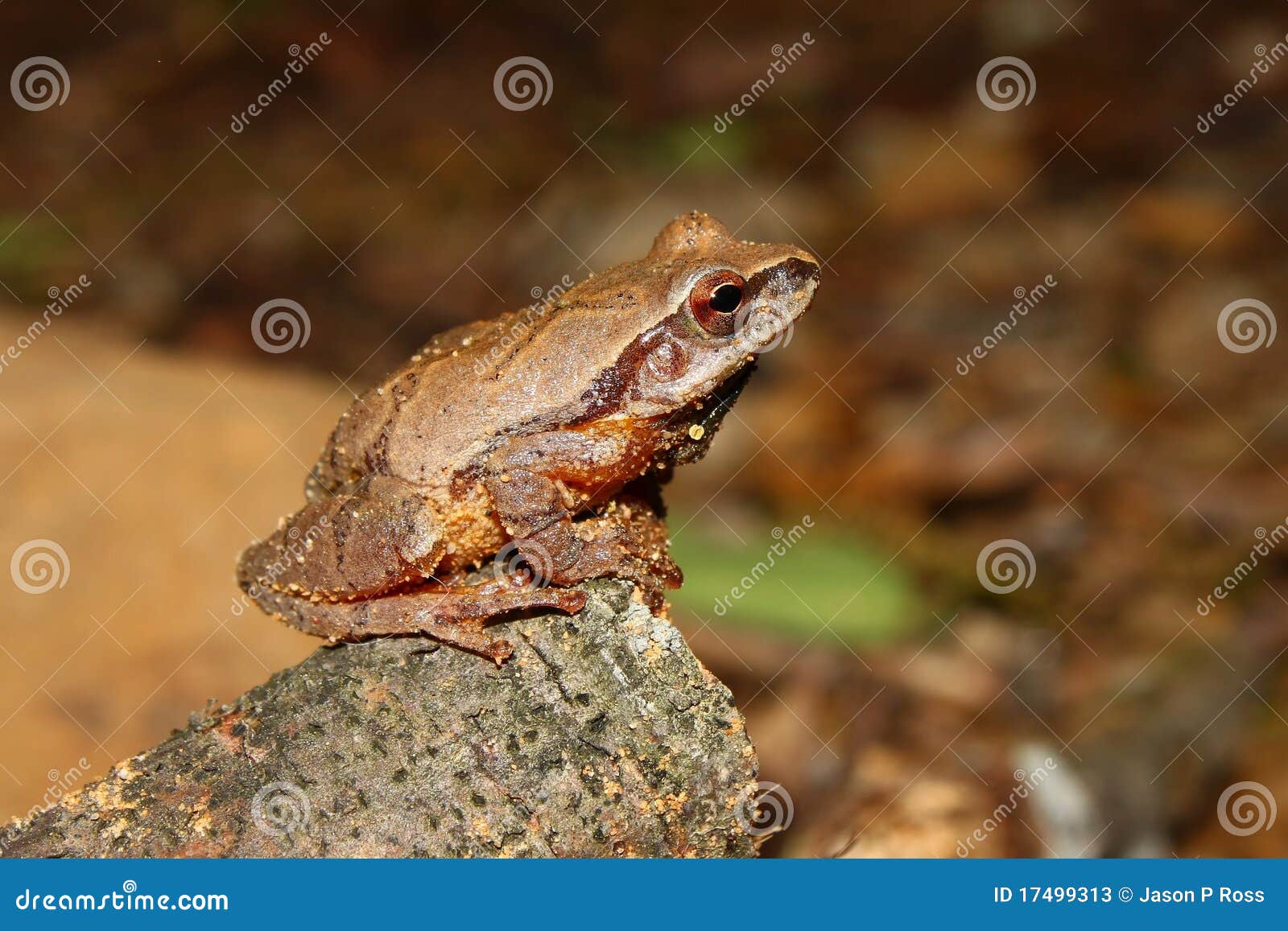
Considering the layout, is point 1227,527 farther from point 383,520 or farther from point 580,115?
point 580,115

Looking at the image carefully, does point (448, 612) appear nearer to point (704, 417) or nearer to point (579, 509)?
point (579, 509)

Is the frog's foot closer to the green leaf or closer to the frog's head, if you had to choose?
the frog's head

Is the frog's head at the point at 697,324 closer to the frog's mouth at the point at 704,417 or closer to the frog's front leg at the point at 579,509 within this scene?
the frog's mouth at the point at 704,417

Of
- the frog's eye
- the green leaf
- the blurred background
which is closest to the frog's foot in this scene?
the frog's eye

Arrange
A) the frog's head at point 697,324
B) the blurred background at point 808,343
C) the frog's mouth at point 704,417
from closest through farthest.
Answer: the frog's head at point 697,324
the frog's mouth at point 704,417
the blurred background at point 808,343

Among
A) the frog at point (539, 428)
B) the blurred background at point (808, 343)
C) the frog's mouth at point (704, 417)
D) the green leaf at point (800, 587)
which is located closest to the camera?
the frog at point (539, 428)

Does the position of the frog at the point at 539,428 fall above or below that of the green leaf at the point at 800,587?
below

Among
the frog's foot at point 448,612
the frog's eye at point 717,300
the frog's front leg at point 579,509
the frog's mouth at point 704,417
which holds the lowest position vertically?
the frog's foot at point 448,612

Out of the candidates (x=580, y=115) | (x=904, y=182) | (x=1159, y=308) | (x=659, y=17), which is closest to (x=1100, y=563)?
(x=1159, y=308)

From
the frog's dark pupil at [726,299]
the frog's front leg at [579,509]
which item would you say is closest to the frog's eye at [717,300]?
the frog's dark pupil at [726,299]
